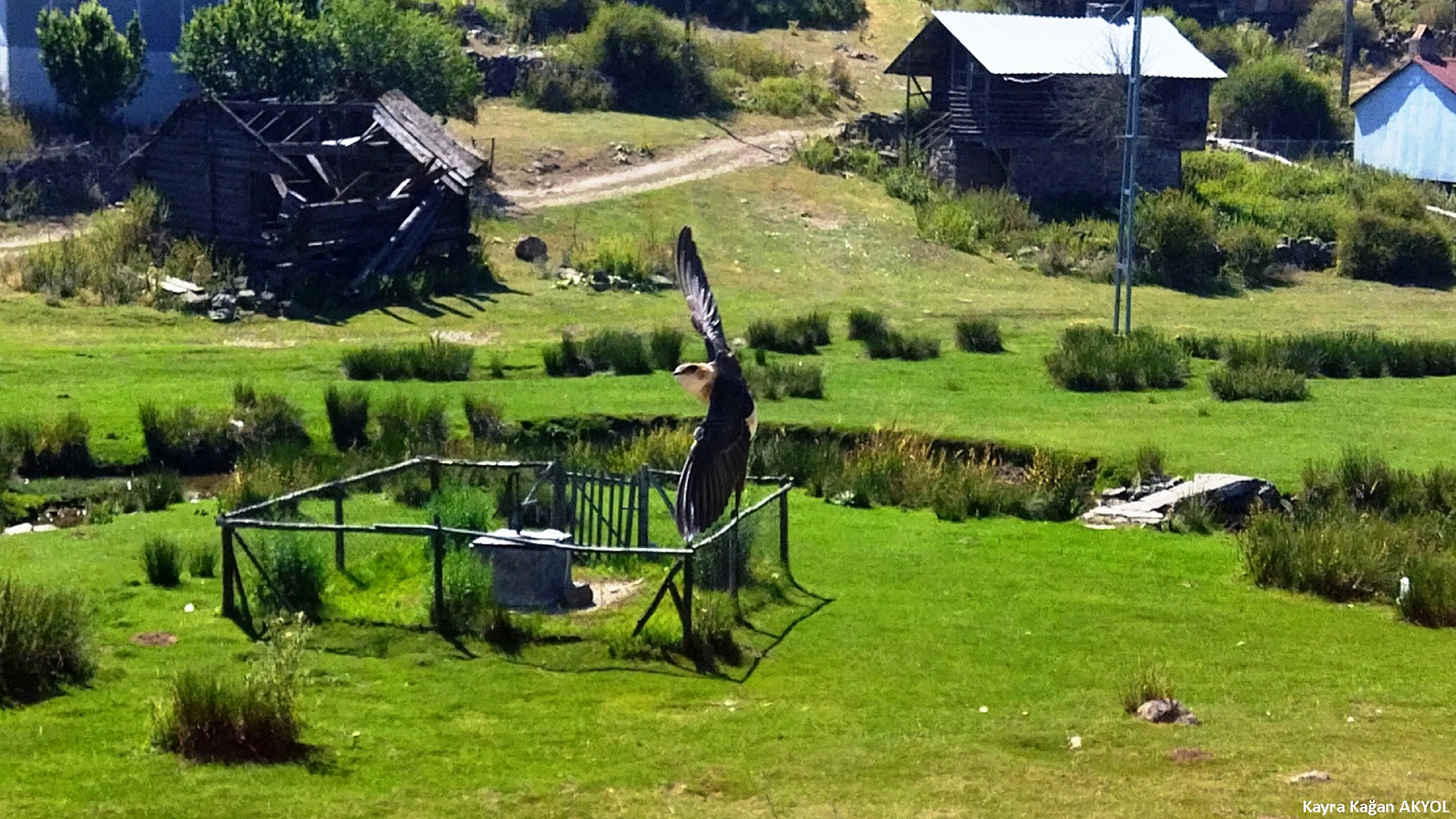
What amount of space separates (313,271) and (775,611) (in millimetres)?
24989

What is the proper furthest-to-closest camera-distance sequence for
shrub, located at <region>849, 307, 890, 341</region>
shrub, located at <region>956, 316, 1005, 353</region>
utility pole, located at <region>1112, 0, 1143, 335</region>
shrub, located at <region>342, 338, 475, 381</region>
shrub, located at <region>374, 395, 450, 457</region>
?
shrub, located at <region>849, 307, 890, 341</region>
shrub, located at <region>956, 316, 1005, 353</region>
utility pole, located at <region>1112, 0, 1143, 335</region>
shrub, located at <region>342, 338, 475, 381</region>
shrub, located at <region>374, 395, 450, 457</region>

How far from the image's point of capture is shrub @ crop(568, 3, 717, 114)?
2640 inches

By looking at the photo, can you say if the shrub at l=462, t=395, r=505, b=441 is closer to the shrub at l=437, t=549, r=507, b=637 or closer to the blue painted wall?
→ the shrub at l=437, t=549, r=507, b=637

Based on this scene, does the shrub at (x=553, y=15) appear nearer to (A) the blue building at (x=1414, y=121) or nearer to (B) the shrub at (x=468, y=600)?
(A) the blue building at (x=1414, y=121)

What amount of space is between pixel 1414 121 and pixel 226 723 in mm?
63085

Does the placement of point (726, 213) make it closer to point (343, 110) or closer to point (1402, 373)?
point (343, 110)

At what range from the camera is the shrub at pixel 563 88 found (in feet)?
213

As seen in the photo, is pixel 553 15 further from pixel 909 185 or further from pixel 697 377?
pixel 697 377

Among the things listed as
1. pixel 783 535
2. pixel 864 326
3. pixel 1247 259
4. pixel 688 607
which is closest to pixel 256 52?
pixel 864 326

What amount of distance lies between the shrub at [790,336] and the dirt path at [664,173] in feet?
48.8

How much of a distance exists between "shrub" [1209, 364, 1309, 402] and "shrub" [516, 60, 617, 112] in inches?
1317

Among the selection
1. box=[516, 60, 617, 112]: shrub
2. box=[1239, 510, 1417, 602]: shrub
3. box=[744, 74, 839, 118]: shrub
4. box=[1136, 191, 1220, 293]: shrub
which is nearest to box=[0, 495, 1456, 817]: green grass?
box=[1239, 510, 1417, 602]: shrub

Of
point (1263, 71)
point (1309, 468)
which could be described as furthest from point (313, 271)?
point (1263, 71)

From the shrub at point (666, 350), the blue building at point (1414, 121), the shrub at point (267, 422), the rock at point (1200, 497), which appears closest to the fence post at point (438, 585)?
the rock at point (1200, 497)
